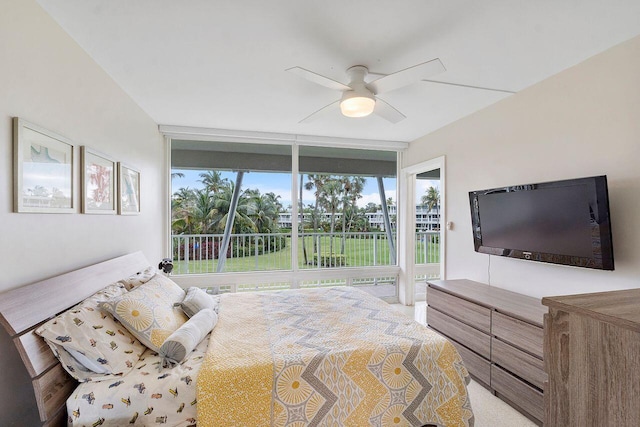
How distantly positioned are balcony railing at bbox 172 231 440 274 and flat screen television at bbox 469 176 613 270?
6.57ft

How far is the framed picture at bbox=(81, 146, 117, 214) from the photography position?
198cm

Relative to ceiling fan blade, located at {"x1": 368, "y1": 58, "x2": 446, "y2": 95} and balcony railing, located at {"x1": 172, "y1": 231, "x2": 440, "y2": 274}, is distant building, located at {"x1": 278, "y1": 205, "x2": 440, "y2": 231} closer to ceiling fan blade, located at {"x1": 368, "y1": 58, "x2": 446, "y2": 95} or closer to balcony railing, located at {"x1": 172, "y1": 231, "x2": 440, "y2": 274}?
balcony railing, located at {"x1": 172, "y1": 231, "x2": 440, "y2": 274}

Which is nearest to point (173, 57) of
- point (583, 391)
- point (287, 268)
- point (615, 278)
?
point (583, 391)

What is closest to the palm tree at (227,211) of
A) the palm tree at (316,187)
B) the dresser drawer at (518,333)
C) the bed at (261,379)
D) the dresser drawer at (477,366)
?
the palm tree at (316,187)

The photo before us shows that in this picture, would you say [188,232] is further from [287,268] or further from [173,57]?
[173,57]

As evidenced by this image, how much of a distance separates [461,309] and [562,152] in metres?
1.51

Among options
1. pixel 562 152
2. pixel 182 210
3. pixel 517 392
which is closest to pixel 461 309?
pixel 517 392

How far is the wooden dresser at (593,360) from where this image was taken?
71cm

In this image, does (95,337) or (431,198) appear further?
(431,198)

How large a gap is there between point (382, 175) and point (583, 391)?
416 cm

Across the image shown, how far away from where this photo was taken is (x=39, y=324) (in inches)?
54.8

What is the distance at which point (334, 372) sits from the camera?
5.16ft

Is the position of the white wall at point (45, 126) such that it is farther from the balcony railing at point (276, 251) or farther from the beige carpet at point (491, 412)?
the beige carpet at point (491, 412)

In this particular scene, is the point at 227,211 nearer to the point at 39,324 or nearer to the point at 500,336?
the point at 39,324
